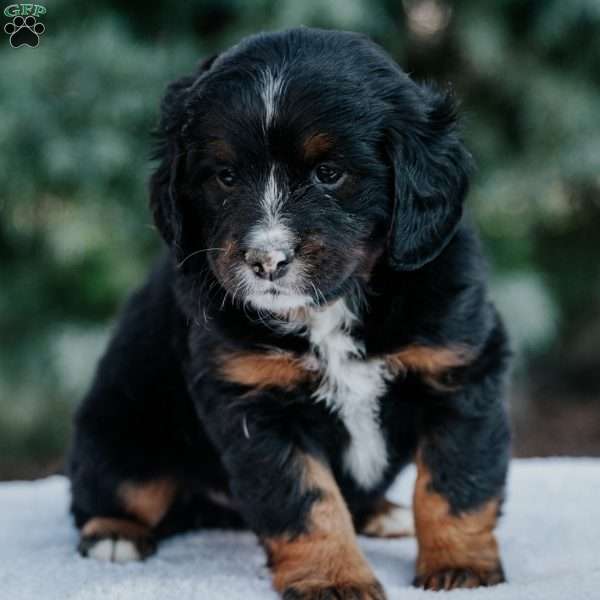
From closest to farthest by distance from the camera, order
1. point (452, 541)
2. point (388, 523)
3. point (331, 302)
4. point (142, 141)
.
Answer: point (331, 302), point (452, 541), point (388, 523), point (142, 141)

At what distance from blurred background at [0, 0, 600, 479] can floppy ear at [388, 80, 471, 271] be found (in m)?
3.11

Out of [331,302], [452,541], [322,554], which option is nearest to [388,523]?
[452,541]

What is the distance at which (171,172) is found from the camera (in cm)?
338

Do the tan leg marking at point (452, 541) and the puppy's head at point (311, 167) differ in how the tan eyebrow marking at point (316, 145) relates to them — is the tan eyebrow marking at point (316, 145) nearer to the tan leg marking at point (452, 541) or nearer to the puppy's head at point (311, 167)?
the puppy's head at point (311, 167)

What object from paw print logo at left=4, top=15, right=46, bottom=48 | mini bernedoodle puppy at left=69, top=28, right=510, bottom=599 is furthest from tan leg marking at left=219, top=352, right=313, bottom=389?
paw print logo at left=4, top=15, right=46, bottom=48

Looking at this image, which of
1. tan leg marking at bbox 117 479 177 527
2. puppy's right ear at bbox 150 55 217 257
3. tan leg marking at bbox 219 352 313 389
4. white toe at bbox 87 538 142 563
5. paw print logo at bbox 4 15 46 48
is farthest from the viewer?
paw print logo at bbox 4 15 46 48

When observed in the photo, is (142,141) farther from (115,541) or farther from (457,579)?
(457,579)

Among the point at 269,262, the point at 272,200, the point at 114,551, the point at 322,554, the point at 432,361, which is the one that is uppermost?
the point at 272,200

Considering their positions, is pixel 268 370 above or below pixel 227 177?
below

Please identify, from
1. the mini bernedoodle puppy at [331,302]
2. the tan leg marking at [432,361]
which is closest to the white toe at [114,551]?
the mini bernedoodle puppy at [331,302]

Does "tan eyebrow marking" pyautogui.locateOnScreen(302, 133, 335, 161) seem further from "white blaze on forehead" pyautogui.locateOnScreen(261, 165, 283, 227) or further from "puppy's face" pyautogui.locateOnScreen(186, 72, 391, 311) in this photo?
"white blaze on forehead" pyautogui.locateOnScreen(261, 165, 283, 227)

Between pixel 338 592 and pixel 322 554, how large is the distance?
0.45 feet

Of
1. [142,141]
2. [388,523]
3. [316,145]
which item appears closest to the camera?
[316,145]

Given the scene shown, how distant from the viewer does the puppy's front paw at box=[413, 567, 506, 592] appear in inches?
129
